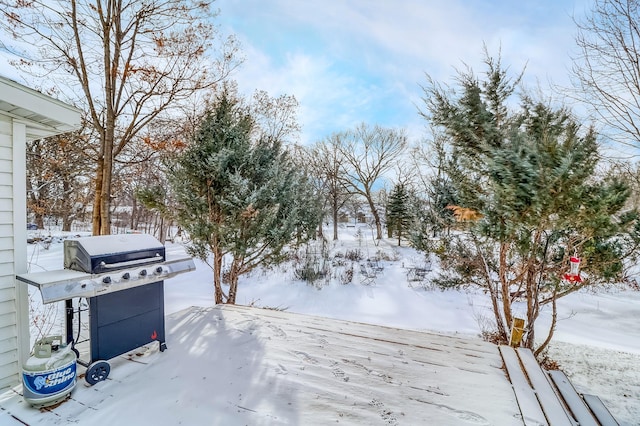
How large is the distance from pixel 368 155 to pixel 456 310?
13.6m

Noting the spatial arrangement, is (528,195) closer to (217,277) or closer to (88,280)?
(88,280)

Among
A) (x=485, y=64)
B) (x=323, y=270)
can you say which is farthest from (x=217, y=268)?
(x=485, y=64)

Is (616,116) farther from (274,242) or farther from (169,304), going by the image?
(169,304)

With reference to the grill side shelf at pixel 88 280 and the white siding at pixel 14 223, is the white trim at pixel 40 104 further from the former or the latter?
the grill side shelf at pixel 88 280

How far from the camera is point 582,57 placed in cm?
525

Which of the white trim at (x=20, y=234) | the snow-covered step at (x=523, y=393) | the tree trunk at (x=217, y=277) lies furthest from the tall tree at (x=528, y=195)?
the white trim at (x=20, y=234)

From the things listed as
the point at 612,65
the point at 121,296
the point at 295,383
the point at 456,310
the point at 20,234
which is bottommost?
the point at 456,310

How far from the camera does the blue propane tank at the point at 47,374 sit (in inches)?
67.1

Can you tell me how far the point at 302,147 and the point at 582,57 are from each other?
44.0 feet

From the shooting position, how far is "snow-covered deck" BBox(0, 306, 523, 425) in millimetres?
1719

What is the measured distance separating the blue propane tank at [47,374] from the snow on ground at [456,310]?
13.2ft

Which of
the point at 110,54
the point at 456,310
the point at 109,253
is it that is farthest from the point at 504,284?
the point at 110,54

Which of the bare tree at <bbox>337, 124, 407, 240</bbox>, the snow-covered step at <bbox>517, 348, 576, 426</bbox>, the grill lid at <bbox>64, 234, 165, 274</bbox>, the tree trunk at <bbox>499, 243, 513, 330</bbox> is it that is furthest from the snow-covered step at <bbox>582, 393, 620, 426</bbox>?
the bare tree at <bbox>337, 124, 407, 240</bbox>

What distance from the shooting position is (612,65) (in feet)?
17.3
